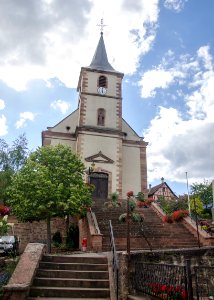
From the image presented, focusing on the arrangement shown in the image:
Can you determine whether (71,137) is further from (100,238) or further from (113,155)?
(100,238)

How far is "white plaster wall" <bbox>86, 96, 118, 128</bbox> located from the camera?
2736cm

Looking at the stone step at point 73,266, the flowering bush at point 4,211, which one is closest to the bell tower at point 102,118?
the flowering bush at point 4,211

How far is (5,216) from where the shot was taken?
776 inches

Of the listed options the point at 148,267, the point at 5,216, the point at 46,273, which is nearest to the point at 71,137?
the point at 5,216

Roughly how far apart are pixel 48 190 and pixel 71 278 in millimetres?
6497

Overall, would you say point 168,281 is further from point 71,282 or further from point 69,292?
point 71,282

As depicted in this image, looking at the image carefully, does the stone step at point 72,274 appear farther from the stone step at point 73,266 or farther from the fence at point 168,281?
the fence at point 168,281

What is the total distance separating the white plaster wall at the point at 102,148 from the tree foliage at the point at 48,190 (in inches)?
346

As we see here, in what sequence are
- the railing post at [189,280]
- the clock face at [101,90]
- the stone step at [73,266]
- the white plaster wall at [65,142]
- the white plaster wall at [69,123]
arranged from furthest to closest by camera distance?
the clock face at [101,90] < the white plaster wall at [69,123] < the white plaster wall at [65,142] < the stone step at [73,266] < the railing post at [189,280]

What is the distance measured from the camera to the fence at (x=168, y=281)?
570 cm

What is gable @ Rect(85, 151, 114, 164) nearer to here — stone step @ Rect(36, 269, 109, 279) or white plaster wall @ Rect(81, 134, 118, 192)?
white plaster wall @ Rect(81, 134, 118, 192)

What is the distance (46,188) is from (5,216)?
21.7ft

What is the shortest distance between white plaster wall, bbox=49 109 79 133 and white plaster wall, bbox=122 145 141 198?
4.98 m

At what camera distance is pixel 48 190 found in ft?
48.3
